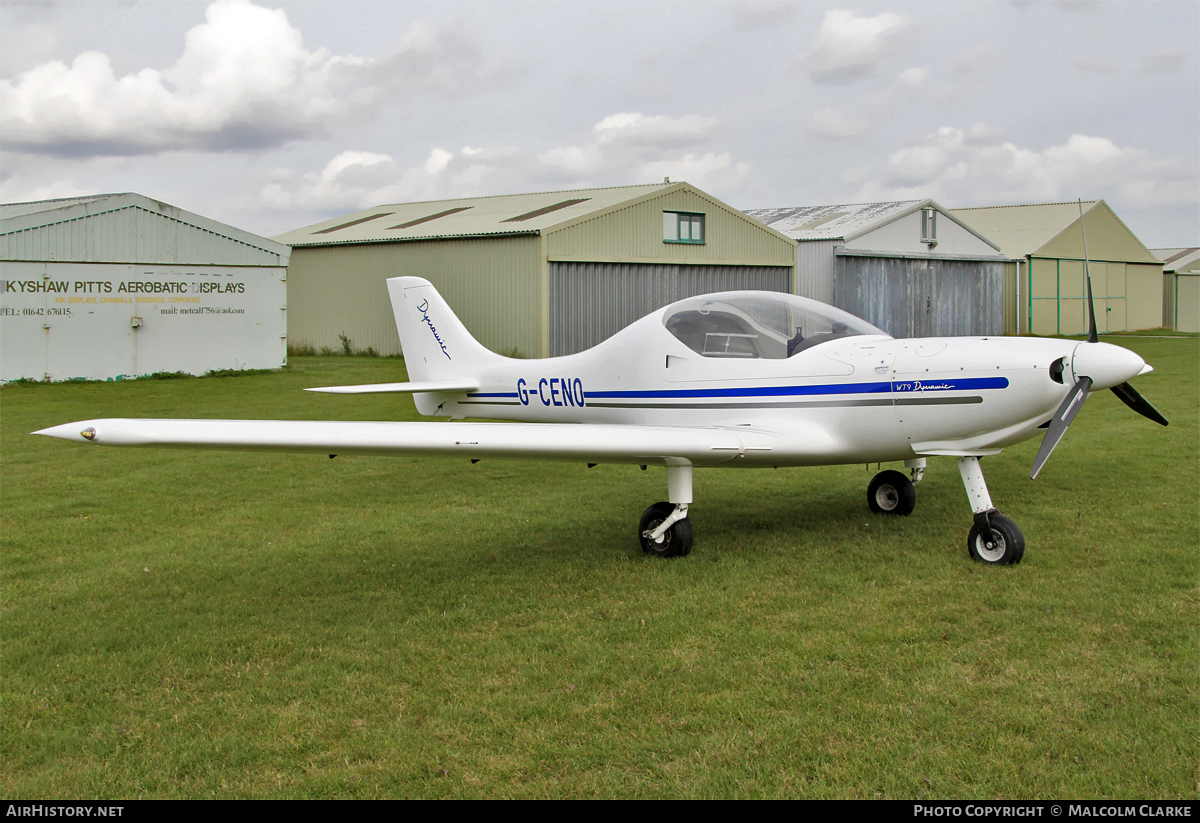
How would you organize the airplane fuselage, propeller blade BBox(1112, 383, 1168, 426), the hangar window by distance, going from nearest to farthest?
the airplane fuselage, propeller blade BBox(1112, 383, 1168, 426), the hangar window

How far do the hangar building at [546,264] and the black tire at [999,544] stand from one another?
17063 millimetres

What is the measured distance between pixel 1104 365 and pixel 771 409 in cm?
221

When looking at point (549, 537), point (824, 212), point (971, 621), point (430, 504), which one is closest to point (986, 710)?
point (971, 621)

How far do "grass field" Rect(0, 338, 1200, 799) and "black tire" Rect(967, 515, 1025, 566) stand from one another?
20cm

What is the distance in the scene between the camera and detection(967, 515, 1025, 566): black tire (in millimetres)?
6398

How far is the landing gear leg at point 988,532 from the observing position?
21.0 feet

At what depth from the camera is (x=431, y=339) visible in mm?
10109

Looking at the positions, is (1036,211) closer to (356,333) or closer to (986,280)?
(986,280)

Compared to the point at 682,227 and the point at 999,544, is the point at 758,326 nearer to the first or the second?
the point at 999,544

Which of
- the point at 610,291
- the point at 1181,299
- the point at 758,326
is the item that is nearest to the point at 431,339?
the point at 758,326

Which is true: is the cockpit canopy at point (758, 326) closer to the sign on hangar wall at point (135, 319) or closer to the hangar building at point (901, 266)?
the sign on hangar wall at point (135, 319)

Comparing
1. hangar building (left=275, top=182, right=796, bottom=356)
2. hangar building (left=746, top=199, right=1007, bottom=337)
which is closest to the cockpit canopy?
hangar building (left=275, top=182, right=796, bottom=356)

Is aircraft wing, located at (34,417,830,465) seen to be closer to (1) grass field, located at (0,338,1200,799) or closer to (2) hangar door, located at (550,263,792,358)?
(1) grass field, located at (0,338,1200,799)
